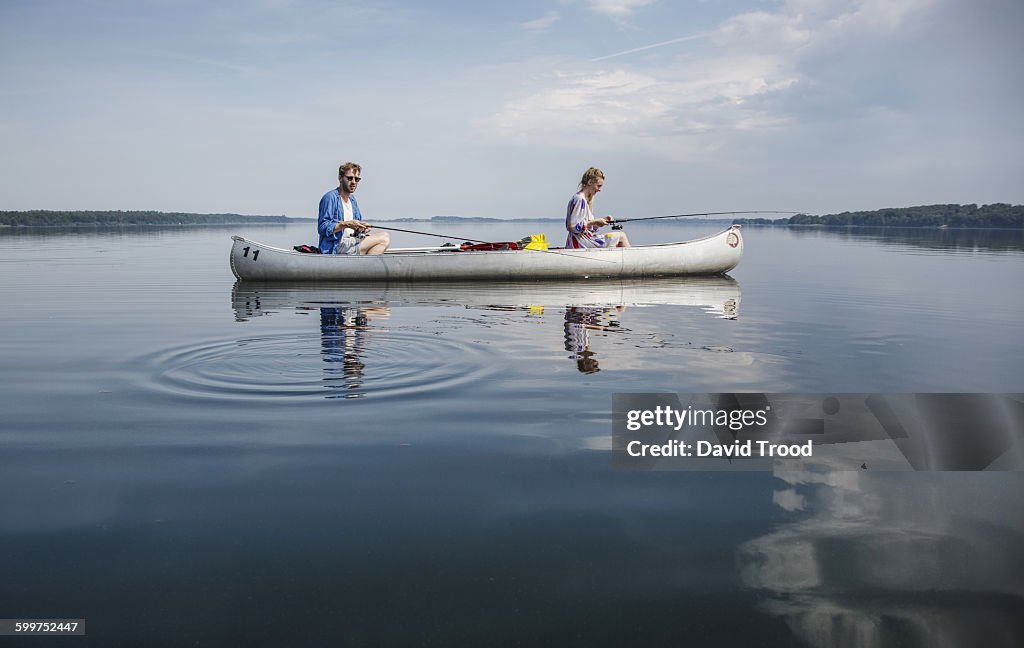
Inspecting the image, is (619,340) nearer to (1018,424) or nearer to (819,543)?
(1018,424)

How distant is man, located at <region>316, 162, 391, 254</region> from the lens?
16.2m

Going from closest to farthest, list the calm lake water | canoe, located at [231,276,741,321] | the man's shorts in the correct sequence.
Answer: the calm lake water
canoe, located at [231,276,741,321]
the man's shorts

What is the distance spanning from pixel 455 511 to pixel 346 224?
13.7 m

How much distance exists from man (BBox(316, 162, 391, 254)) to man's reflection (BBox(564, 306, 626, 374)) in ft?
18.7

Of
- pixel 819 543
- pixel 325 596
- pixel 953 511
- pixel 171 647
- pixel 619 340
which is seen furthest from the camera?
pixel 619 340

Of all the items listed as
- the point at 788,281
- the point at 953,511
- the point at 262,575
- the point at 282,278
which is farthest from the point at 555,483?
the point at 788,281

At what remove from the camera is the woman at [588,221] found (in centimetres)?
1736

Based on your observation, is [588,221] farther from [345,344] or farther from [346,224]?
[345,344]

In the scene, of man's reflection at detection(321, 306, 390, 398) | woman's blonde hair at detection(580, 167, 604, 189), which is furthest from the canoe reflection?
woman's blonde hair at detection(580, 167, 604, 189)

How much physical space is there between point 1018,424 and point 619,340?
16.2 feet

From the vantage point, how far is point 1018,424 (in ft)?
21.2

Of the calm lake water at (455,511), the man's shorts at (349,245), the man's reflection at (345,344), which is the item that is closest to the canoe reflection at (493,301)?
the man's reflection at (345,344)

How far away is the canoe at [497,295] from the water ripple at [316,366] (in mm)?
3528

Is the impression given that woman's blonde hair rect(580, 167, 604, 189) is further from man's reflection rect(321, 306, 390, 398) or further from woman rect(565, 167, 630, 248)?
man's reflection rect(321, 306, 390, 398)
